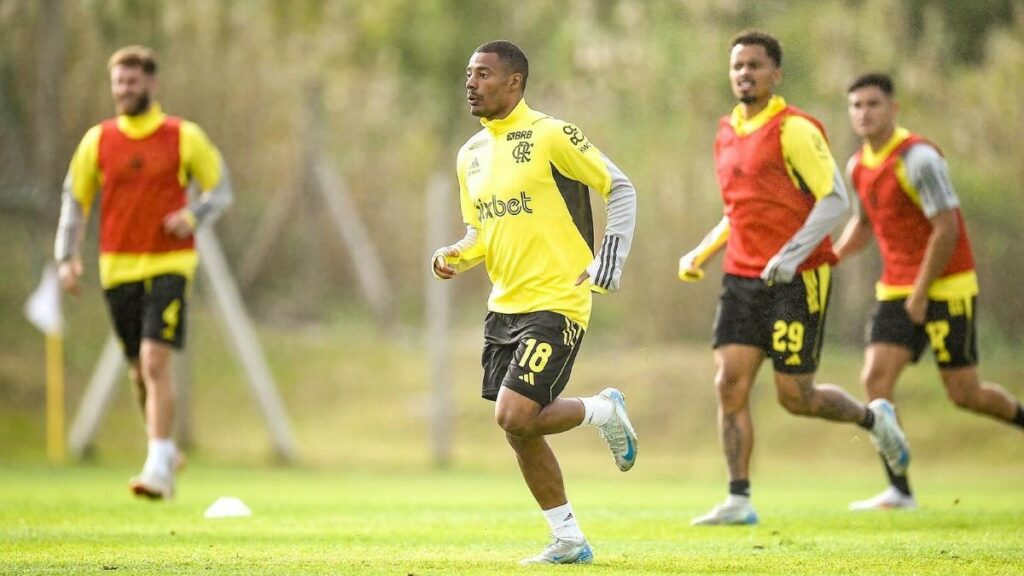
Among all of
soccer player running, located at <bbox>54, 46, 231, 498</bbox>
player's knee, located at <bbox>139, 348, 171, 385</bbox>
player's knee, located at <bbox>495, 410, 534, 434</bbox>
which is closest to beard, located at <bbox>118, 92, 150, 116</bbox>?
soccer player running, located at <bbox>54, 46, 231, 498</bbox>

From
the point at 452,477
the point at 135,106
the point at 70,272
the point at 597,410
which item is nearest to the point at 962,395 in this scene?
the point at 597,410

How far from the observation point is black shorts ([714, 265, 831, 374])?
374 inches

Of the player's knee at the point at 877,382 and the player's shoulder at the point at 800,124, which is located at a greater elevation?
the player's shoulder at the point at 800,124

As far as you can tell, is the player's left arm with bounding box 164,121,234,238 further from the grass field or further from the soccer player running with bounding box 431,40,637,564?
the soccer player running with bounding box 431,40,637,564

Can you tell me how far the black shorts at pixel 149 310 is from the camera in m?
11.3

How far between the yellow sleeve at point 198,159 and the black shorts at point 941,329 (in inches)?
189

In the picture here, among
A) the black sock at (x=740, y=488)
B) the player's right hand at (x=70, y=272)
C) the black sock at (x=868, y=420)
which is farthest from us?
the player's right hand at (x=70, y=272)

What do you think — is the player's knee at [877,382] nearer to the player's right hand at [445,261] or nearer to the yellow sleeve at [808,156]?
the yellow sleeve at [808,156]

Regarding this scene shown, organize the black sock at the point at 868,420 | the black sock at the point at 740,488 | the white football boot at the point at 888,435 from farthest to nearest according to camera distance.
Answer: the white football boot at the point at 888,435 → the black sock at the point at 868,420 → the black sock at the point at 740,488

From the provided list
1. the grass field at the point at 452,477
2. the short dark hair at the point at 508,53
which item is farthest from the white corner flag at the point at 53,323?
the short dark hair at the point at 508,53

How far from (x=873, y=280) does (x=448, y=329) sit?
6113 millimetres

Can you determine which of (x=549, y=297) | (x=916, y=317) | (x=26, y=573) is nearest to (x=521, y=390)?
(x=549, y=297)

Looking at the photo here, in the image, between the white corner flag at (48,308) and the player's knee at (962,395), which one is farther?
the white corner flag at (48,308)

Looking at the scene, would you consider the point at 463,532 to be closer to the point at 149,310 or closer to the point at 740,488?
the point at 740,488
